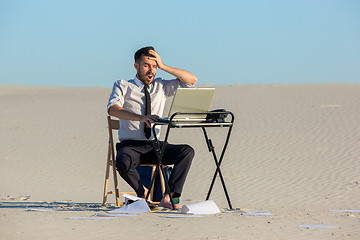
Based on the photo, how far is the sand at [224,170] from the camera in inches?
218

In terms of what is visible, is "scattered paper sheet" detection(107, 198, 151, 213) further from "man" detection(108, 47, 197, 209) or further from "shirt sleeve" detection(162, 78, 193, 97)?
"shirt sleeve" detection(162, 78, 193, 97)

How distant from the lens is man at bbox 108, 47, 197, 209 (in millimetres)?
6551

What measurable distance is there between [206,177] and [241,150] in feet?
12.0

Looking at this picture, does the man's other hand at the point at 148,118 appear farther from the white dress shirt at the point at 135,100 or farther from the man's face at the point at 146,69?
the man's face at the point at 146,69

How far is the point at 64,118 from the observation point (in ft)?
76.9

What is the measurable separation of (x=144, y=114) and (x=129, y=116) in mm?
420

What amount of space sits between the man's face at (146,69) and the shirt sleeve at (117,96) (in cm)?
23

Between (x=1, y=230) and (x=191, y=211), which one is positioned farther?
(x=191, y=211)

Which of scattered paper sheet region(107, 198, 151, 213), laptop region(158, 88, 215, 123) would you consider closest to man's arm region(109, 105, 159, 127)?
laptop region(158, 88, 215, 123)

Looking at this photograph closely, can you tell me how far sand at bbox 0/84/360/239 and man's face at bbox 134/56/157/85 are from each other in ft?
4.42

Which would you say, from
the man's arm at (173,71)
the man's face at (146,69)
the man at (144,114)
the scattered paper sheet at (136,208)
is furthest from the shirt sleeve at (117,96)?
the scattered paper sheet at (136,208)

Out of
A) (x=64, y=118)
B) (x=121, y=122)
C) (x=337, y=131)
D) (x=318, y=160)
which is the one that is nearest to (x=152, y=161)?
(x=121, y=122)

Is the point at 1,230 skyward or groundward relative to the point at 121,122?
groundward

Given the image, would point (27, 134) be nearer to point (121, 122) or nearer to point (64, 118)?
point (64, 118)
